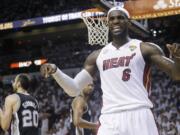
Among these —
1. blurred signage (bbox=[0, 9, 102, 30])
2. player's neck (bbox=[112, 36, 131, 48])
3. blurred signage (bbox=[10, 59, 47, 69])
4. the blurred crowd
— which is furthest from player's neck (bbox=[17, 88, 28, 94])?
blurred signage (bbox=[10, 59, 47, 69])

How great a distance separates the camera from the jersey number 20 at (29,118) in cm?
545

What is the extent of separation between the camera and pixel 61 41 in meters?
22.8

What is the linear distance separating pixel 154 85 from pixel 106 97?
12252mm

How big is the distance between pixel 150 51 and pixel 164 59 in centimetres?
17

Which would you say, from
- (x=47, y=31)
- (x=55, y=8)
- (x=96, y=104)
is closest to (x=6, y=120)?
(x=96, y=104)

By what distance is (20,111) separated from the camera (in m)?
5.39

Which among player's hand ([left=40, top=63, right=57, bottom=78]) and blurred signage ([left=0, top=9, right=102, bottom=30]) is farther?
blurred signage ([left=0, top=9, right=102, bottom=30])

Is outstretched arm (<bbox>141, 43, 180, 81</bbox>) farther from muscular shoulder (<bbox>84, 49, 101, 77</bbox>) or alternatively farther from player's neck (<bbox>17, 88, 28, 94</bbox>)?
player's neck (<bbox>17, 88, 28, 94</bbox>)

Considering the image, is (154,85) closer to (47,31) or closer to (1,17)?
(47,31)

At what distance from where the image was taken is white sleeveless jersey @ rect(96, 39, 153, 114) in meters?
3.64

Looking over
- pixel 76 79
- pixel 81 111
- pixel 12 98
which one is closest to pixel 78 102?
pixel 81 111

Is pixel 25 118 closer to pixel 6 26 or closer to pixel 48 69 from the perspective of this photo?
pixel 48 69

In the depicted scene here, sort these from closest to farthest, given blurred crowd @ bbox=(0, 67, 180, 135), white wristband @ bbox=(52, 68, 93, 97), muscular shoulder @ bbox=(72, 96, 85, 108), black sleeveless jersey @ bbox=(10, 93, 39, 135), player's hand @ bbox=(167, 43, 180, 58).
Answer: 1. player's hand @ bbox=(167, 43, 180, 58)
2. white wristband @ bbox=(52, 68, 93, 97)
3. black sleeveless jersey @ bbox=(10, 93, 39, 135)
4. muscular shoulder @ bbox=(72, 96, 85, 108)
5. blurred crowd @ bbox=(0, 67, 180, 135)

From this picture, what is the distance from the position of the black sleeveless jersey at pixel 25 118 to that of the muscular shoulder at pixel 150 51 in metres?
2.14
